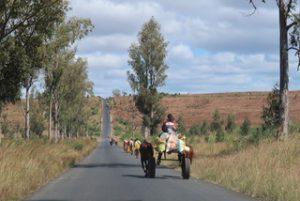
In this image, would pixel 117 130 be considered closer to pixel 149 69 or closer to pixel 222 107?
pixel 222 107

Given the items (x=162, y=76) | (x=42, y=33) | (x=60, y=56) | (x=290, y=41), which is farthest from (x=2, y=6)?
(x=162, y=76)

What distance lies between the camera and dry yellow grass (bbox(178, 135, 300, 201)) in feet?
52.9

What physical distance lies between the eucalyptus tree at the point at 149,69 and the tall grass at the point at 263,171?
52.6 m

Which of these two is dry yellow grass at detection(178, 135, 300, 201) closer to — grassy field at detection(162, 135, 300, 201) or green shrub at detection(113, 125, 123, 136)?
grassy field at detection(162, 135, 300, 201)

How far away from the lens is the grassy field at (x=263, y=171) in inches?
635

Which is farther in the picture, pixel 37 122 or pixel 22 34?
pixel 37 122

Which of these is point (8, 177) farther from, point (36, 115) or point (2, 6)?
point (36, 115)

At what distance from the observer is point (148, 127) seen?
271ft

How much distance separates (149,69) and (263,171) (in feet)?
208

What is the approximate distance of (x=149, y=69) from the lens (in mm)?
82938

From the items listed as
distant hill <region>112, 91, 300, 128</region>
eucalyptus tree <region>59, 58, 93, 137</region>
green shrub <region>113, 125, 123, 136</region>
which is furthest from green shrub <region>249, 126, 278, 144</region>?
green shrub <region>113, 125, 123, 136</region>

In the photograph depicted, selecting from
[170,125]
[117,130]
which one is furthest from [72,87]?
[117,130]

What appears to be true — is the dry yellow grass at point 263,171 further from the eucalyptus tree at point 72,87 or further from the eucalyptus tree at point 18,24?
the eucalyptus tree at point 72,87

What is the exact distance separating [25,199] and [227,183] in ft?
22.2
